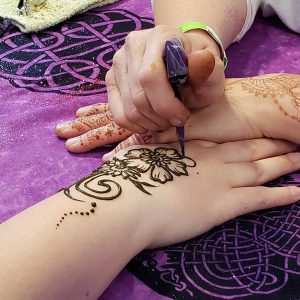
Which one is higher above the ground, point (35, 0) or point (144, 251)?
point (35, 0)

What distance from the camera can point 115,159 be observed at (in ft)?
2.71

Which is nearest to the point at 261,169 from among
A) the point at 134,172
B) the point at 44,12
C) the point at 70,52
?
the point at 134,172

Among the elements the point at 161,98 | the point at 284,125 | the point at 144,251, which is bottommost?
the point at 144,251

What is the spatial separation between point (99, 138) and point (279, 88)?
0.34 metres

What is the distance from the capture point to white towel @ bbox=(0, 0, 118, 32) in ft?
4.34

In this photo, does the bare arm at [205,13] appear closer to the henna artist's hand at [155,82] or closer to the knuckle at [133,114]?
the henna artist's hand at [155,82]

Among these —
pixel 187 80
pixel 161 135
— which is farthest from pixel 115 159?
pixel 187 80

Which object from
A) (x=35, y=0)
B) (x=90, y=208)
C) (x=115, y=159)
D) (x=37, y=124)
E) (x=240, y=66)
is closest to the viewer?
(x=90, y=208)

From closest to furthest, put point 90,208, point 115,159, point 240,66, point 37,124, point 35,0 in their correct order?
point 90,208
point 115,159
point 37,124
point 240,66
point 35,0

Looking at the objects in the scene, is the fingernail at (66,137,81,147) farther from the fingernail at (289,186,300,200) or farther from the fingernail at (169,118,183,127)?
the fingernail at (289,186,300,200)

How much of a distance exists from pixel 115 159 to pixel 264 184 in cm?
26

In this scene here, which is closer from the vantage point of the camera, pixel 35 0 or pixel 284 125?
pixel 284 125

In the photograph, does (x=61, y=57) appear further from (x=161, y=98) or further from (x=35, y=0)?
(x=161, y=98)

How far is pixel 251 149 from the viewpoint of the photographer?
0.87 meters
